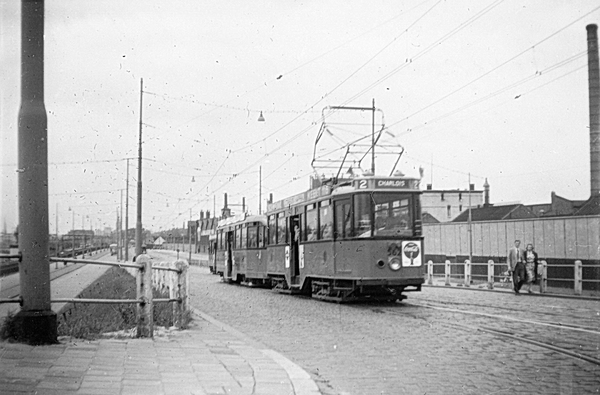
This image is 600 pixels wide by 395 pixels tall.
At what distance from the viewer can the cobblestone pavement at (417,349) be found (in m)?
7.32

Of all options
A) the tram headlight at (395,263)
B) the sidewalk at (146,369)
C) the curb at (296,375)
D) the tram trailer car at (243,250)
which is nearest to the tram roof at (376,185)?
the tram headlight at (395,263)

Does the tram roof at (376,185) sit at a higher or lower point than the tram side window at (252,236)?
higher

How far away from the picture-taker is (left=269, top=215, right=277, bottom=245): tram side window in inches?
982

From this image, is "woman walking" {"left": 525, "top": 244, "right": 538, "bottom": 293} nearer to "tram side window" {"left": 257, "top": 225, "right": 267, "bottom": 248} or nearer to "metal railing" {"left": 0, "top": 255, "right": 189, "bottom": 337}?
"tram side window" {"left": 257, "top": 225, "right": 267, "bottom": 248}

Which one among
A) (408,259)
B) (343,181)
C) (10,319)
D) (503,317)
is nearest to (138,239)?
(343,181)

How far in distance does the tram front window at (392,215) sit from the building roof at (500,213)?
37.9 meters

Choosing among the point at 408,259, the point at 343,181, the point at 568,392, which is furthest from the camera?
the point at 343,181

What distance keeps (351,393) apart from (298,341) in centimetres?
406

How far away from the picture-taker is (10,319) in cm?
827

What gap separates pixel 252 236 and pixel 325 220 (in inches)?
424

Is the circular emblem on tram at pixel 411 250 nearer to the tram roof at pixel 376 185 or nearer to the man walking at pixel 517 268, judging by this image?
the tram roof at pixel 376 185

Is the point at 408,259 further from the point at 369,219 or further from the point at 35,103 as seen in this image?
the point at 35,103

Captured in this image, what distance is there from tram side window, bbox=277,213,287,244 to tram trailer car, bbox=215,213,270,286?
3.04 m

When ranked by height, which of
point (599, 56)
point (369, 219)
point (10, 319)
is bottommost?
point (10, 319)
